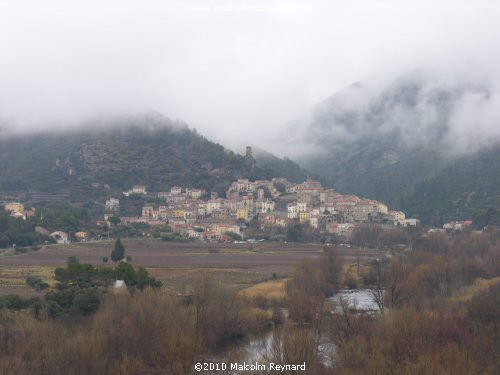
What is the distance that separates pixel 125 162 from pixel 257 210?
113 feet

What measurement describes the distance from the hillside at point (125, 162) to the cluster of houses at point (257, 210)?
521 centimetres

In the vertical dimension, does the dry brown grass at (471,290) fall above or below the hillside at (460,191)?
below

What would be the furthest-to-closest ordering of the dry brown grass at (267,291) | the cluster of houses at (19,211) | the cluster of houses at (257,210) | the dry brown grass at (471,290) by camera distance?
the cluster of houses at (257,210) < the cluster of houses at (19,211) < the dry brown grass at (267,291) < the dry brown grass at (471,290)

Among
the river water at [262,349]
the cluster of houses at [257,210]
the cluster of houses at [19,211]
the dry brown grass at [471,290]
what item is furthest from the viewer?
the cluster of houses at [257,210]

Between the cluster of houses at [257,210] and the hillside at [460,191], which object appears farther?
the hillside at [460,191]

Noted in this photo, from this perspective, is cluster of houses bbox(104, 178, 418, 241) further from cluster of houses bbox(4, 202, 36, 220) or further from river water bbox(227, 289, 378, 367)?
river water bbox(227, 289, 378, 367)

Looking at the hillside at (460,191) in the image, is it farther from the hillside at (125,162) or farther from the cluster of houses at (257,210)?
the hillside at (125,162)

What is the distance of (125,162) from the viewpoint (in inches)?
6019

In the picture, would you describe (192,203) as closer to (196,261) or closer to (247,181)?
(247,181)

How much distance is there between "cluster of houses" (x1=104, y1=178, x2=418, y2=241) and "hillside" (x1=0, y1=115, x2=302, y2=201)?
17.1 ft

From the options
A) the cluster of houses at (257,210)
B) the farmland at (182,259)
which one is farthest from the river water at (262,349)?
the cluster of houses at (257,210)

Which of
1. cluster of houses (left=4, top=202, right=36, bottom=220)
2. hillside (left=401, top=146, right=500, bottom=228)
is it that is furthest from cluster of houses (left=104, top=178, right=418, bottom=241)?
cluster of houses (left=4, top=202, right=36, bottom=220)

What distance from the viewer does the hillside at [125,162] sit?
146250 mm

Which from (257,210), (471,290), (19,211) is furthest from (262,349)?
(257,210)
